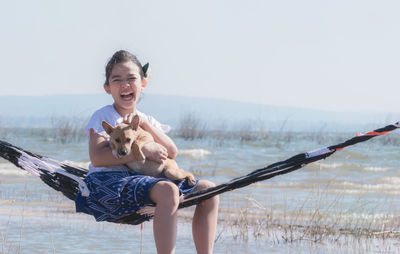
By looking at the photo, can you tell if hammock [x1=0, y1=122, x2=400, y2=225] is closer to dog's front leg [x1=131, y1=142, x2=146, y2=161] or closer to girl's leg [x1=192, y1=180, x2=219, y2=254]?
girl's leg [x1=192, y1=180, x2=219, y2=254]

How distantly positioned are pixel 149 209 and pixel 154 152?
1.00 ft

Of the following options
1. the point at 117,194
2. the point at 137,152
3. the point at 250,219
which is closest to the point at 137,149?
the point at 137,152

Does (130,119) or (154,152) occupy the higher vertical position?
(130,119)

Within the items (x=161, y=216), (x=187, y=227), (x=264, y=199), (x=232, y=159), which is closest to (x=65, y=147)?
(x=232, y=159)

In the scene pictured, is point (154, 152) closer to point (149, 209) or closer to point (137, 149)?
point (137, 149)

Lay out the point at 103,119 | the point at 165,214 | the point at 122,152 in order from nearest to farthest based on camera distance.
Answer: the point at 165,214 → the point at 122,152 → the point at 103,119

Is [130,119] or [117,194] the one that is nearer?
[117,194]

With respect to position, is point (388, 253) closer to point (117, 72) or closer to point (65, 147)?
point (117, 72)

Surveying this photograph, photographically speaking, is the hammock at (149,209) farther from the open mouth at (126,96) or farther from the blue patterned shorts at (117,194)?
the open mouth at (126,96)

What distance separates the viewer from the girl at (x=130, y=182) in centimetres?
329

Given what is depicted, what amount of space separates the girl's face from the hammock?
494 millimetres

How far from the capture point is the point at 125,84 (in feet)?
12.0

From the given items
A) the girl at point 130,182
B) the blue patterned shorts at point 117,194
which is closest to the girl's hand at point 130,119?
the girl at point 130,182

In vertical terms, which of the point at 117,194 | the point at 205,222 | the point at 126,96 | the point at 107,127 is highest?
the point at 126,96
